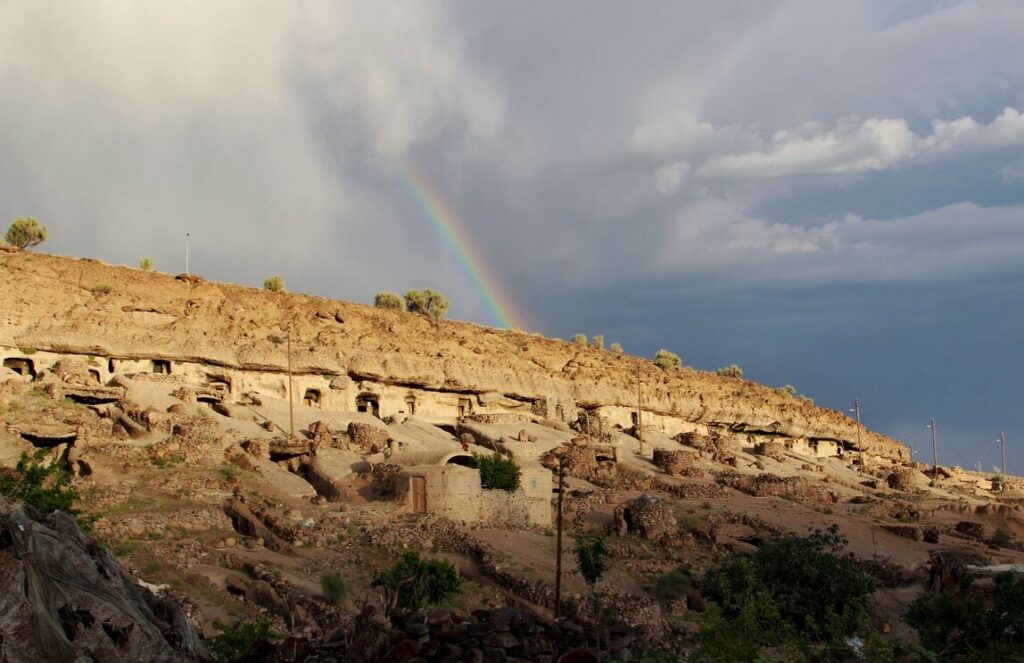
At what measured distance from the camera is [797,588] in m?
21.6

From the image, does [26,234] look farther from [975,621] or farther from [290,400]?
[975,621]

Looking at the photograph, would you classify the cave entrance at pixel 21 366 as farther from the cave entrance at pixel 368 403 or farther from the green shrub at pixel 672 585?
the green shrub at pixel 672 585

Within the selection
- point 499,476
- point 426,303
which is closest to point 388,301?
point 426,303

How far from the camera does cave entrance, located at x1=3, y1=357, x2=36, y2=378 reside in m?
33.4

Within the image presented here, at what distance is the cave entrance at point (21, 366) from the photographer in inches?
1314

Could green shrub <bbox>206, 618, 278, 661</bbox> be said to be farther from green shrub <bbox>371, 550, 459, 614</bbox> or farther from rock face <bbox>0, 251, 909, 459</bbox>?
rock face <bbox>0, 251, 909, 459</bbox>

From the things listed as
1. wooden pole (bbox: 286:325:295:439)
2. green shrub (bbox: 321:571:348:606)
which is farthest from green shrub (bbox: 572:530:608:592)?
wooden pole (bbox: 286:325:295:439)

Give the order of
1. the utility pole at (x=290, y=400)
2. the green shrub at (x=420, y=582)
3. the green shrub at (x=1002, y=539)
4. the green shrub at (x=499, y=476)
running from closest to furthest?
the green shrub at (x=420, y=582) → the green shrub at (x=499, y=476) → the green shrub at (x=1002, y=539) → the utility pole at (x=290, y=400)

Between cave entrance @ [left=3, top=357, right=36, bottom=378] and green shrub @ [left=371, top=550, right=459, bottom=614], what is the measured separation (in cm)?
2187

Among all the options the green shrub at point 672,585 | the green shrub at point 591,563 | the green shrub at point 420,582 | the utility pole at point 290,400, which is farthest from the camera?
the utility pole at point 290,400

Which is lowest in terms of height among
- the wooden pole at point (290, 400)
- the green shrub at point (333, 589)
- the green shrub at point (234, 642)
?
the green shrub at point (333, 589)

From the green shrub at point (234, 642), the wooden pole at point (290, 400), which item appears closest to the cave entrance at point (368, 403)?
the wooden pole at point (290, 400)

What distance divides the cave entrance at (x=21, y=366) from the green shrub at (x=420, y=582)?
71.7ft

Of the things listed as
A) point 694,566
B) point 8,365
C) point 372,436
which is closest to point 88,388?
point 8,365
